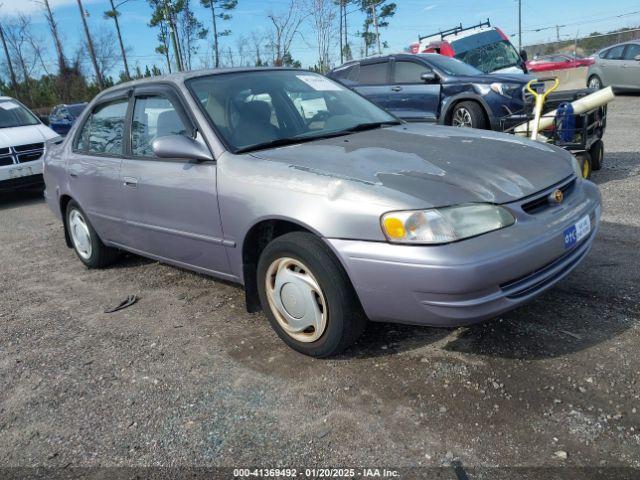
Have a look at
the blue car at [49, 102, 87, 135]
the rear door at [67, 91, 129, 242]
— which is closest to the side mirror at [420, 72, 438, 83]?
the rear door at [67, 91, 129, 242]

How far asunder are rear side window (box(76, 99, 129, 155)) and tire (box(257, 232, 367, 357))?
187 centimetres

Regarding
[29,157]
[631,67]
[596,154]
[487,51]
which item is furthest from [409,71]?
[631,67]

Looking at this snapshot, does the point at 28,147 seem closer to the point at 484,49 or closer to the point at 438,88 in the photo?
the point at 438,88

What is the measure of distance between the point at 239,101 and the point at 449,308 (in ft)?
6.41

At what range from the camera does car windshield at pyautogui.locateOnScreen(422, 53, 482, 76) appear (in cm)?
877

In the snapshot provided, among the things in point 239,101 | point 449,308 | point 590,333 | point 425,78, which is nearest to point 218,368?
point 449,308

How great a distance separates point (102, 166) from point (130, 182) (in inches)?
21.1

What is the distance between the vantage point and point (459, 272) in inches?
92.6

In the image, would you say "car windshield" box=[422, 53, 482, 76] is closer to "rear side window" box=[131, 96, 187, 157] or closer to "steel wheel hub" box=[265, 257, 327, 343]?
"rear side window" box=[131, 96, 187, 157]

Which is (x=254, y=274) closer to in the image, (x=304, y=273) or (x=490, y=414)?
(x=304, y=273)

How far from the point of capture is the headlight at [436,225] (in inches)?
95.3

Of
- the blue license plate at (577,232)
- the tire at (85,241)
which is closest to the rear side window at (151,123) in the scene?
the tire at (85,241)

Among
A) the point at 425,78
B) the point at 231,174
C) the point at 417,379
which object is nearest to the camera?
the point at 417,379

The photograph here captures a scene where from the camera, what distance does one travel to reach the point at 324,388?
2.70m
